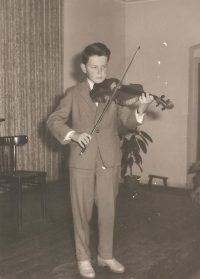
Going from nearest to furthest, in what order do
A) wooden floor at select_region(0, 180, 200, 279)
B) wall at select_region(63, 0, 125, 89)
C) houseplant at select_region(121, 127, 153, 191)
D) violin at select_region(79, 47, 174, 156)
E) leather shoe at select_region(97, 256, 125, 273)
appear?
violin at select_region(79, 47, 174, 156), leather shoe at select_region(97, 256, 125, 273), wooden floor at select_region(0, 180, 200, 279), wall at select_region(63, 0, 125, 89), houseplant at select_region(121, 127, 153, 191)

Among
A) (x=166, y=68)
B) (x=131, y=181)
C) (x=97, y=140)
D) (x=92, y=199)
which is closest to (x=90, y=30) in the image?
(x=166, y=68)

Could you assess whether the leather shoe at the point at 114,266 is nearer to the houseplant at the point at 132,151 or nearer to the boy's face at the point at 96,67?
the boy's face at the point at 96,67

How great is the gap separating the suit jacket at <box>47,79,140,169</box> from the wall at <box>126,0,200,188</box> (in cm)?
400

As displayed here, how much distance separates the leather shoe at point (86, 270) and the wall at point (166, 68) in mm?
4137

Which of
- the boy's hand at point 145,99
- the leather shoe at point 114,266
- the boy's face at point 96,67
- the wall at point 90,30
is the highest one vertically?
the wall at point 90,30

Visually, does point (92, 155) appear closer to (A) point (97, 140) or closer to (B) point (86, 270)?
(A) point (97, 140)

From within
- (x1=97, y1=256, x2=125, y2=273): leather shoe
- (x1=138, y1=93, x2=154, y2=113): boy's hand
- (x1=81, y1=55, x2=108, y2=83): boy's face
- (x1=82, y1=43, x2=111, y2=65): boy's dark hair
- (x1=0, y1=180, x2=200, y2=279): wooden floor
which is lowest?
(x1=0, y1=180, x2=200, y2=279): wooden floor

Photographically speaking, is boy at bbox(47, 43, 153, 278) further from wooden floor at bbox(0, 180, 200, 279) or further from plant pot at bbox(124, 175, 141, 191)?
plant pot at bbox(124, 175, 141, 191)

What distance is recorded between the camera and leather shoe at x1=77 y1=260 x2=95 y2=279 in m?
2.63

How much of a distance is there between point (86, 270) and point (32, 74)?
3228 mm

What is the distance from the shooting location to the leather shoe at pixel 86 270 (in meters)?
2.63

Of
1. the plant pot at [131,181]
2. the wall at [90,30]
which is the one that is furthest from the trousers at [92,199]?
the plant pot at [131,181]

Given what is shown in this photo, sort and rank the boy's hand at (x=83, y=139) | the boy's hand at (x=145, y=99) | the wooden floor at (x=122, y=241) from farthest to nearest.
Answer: the wooden floor at (x=122, y=241)
the boy's hand at (x=145, y=99)
the boy's hand at (x=83, y=139)

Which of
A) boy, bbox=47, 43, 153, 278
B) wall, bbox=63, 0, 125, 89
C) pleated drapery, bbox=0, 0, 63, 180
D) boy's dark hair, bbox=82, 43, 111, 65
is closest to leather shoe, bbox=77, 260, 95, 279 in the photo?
boy, bbox=47, 43, 153, 278
